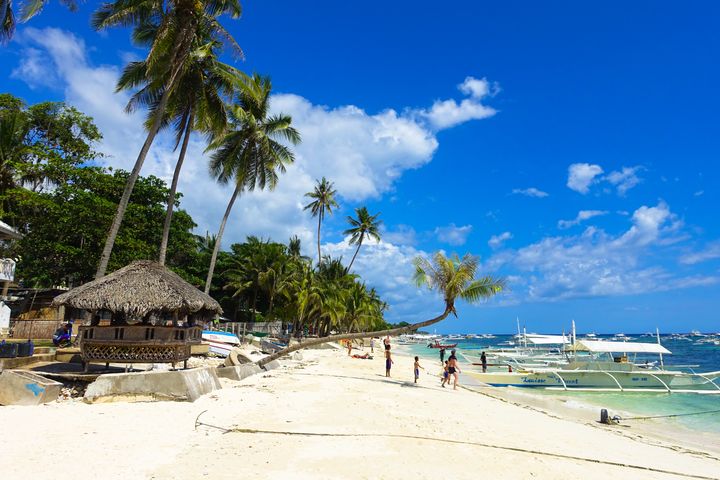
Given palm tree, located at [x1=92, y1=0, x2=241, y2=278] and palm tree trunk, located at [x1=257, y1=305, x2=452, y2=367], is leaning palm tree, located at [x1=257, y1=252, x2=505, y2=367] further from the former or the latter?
palm tree, located at [x1=92, y1=0, x2=241, y2=278]

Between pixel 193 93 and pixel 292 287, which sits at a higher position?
pixel 193 93

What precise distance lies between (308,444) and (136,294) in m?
6.96

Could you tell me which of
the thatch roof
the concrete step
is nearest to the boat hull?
the thatch roof

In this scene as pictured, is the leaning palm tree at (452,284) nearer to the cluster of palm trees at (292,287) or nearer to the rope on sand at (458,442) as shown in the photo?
the rope on sand at (458,442)

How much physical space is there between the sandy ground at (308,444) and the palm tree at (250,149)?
17008 millimetres

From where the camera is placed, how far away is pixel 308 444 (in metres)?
7.70

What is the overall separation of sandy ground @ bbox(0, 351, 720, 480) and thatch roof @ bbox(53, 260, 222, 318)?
2616 mm

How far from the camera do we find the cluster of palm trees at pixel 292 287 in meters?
40.9

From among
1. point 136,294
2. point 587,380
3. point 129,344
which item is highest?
point 136,294

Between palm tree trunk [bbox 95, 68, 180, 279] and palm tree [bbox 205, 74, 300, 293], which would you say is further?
palm tree [bbox 205, 74, 300, 293]

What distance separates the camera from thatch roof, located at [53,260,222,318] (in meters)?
11.5

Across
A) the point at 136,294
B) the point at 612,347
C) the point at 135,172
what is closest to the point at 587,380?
the point at 612,347

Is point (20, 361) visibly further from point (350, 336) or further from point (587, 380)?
point (587, 380)

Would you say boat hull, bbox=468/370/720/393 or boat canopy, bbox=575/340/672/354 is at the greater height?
boat canopy, bbox=575/340/672/354
